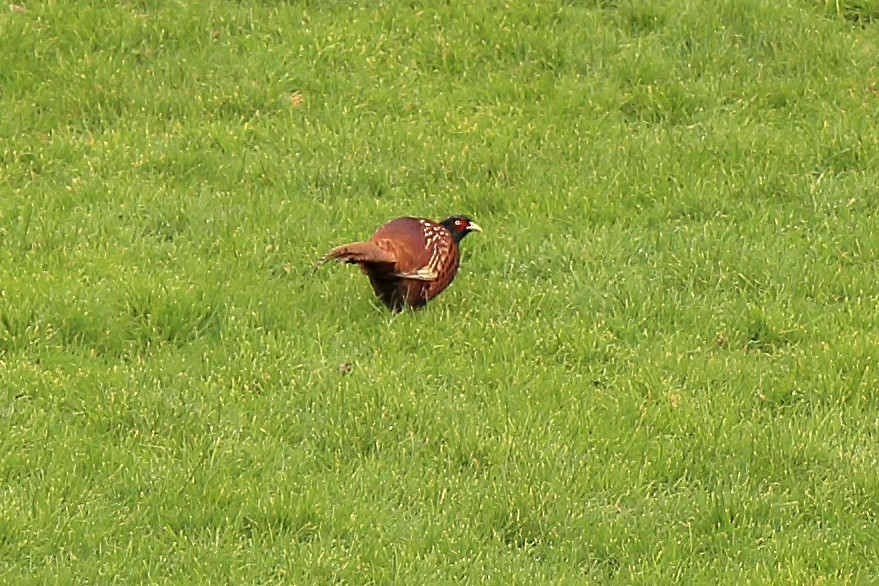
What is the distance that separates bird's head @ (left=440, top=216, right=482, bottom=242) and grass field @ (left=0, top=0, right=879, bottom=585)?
11.2 inches

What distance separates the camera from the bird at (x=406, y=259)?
8734 mm

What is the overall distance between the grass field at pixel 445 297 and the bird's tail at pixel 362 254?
0.39 m

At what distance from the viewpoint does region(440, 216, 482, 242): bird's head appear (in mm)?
9445

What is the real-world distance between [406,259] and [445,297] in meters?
0.60

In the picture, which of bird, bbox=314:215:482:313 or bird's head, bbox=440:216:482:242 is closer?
bird, bbox=314:215:482:313

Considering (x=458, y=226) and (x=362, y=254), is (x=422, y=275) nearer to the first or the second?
(x=362, y=254)

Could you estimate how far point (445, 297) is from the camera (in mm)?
9359

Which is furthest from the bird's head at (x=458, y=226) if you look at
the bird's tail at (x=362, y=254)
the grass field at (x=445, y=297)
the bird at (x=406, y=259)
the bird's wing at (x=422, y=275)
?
the bird's tail at (x=362, y=254)

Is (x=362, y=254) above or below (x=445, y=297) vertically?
above

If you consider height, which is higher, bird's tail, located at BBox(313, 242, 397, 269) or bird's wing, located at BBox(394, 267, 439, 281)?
bird's tail, located at BBox(313, 242, 397, 269)

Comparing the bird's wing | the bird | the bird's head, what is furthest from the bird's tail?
the bird's head

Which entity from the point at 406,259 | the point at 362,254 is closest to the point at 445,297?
the point at 406,259

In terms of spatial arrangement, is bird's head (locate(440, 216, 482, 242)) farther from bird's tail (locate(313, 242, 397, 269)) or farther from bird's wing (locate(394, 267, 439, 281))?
bird's tail (locate(313, 242, 397, 269))

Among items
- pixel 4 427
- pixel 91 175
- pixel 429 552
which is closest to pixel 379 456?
pixel 429 552
